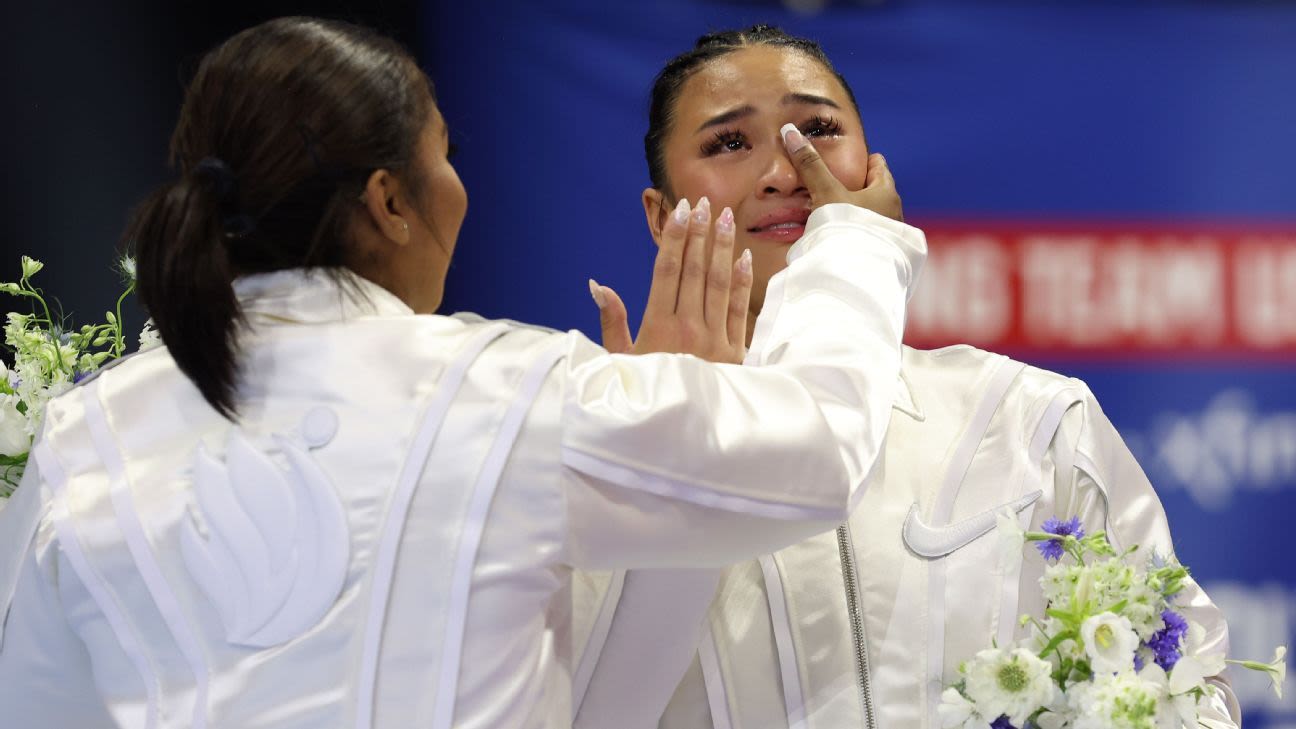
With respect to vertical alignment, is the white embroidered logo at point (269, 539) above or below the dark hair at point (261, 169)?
below

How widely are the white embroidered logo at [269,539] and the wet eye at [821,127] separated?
2.90ft

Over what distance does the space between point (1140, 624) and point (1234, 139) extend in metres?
→ 1.83

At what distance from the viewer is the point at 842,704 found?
1529 mm

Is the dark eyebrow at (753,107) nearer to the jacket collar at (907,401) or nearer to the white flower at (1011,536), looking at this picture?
the jacket collar at (907,401)

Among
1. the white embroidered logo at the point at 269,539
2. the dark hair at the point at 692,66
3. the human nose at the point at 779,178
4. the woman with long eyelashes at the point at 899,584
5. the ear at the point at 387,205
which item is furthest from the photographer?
the dark hair at the point at 692,66

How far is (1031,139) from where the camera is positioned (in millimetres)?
2830

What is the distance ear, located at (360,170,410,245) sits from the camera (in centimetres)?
122

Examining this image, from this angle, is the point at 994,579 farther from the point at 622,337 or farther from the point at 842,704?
the point at 622,337

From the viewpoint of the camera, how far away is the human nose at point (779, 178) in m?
1.76

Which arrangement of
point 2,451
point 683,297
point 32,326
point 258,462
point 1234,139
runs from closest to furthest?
point 258,462 → point 683,297 → point 2,451 → point 32,326 → point 1234,139

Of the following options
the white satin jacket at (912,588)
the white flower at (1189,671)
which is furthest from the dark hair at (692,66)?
the white flower at (1189,671)

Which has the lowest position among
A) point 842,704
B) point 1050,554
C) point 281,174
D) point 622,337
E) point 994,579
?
point 842,704

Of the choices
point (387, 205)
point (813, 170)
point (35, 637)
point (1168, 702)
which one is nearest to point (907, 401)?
point (813, 170)

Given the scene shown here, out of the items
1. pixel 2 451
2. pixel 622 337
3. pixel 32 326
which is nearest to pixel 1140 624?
pixel 622 337
